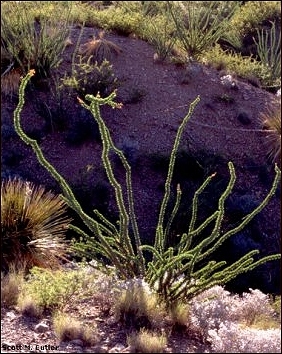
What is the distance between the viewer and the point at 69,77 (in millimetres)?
12766

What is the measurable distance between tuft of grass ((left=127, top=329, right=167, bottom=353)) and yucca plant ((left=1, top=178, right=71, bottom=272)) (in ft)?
7.02

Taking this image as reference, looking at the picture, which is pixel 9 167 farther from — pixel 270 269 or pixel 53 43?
pixel 270 269

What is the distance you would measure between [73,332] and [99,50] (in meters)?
8.76

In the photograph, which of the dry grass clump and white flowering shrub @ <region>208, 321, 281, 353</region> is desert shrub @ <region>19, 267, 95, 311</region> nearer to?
white flowering shrub @ <region>208, 321, 281, 353</region>

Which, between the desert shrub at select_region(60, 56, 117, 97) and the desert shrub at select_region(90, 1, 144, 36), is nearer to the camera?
the desert shrub at select_region(60, 56, 117, 97)

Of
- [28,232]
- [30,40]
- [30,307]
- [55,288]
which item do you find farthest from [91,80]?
[30,307]

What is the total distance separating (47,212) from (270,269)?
3.56 meters

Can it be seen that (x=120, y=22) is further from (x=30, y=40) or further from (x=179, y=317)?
(x=179, y=317)

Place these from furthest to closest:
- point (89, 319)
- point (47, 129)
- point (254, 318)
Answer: point (47, 129) → point (254, 318) → point (89, 319)

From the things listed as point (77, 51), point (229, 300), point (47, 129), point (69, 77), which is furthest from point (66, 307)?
point (77, 51)

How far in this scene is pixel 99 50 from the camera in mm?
13477

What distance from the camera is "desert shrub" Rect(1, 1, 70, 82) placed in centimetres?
1244

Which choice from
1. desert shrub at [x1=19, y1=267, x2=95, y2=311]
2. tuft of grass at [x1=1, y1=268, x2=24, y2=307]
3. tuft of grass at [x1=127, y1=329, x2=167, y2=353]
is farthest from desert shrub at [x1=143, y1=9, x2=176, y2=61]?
tuft of grass at [x1=127, y1=329, x2=167, y2=353]

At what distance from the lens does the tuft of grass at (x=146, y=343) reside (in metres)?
5.27
